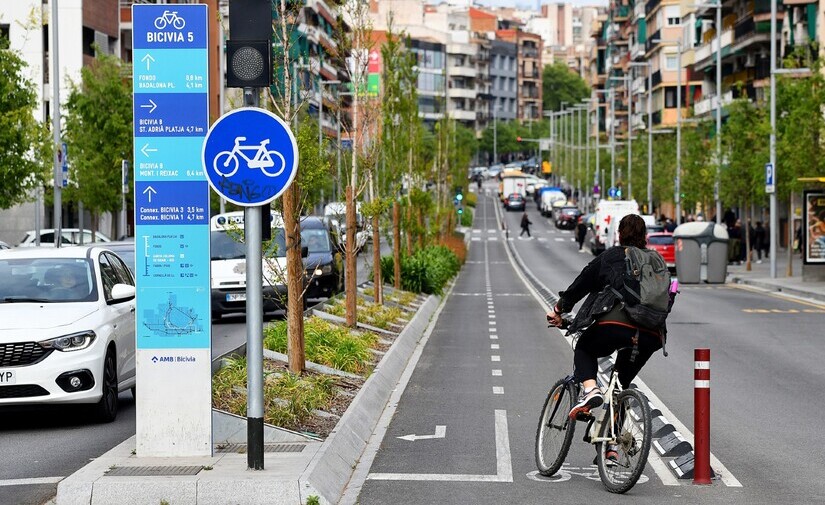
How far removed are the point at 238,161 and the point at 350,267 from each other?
1392 cm

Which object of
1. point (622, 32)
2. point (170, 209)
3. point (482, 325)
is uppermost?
point (622, 32)

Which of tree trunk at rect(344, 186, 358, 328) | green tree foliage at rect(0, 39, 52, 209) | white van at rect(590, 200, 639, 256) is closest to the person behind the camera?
tree trunk at rect(344, 186, 358, 328)

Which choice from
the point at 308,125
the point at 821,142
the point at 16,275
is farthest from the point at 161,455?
the point at 821,142

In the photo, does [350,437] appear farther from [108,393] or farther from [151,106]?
[108,393]

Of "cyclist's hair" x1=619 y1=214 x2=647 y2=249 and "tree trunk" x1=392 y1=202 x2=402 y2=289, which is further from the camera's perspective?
"tree trunk" x1=392 y1=202 x2=402 y2=289

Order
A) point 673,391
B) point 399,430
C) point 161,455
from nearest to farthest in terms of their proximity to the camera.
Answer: point 161,455
point 399,430
point 673,391

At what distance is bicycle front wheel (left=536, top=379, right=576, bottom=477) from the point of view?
10367 millimetres

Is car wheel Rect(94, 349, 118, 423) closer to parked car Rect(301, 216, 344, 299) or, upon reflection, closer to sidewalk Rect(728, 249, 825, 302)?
parked car Rect(301, 216, 344, 299)

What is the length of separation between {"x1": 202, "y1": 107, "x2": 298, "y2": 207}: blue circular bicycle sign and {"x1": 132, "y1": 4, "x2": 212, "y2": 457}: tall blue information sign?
0.88 meters

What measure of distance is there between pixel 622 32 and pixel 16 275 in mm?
149871

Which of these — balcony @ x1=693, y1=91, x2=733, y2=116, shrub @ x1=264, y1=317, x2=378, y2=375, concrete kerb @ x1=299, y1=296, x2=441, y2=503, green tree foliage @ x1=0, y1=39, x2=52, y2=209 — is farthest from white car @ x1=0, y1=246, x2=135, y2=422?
balcony @ x1=693, y1=91, x2=733, y2=116

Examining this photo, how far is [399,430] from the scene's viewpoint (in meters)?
13.2

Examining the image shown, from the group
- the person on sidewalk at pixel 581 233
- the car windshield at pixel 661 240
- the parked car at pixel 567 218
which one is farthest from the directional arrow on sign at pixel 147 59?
the parked car at pixel 567 218

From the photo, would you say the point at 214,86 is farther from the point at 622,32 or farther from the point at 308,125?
the point at 622,32
